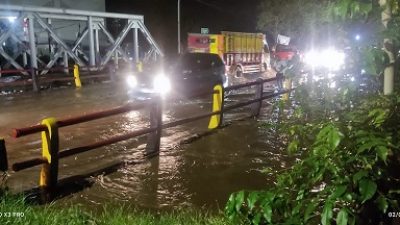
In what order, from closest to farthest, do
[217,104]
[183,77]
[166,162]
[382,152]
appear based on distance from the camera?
1. [382,152]
2. [166,162]
3. [217,104]
4. [183,77]

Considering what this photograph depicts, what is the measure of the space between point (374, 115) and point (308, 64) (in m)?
1.21

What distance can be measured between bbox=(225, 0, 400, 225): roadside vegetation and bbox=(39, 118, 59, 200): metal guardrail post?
3.28m

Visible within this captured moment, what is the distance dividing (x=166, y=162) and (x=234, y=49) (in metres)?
20.7

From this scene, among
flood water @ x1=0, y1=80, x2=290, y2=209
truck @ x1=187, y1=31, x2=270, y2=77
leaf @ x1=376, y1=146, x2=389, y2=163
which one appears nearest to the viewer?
leaf @ x1=376, y1=146, x2=389, y2=163

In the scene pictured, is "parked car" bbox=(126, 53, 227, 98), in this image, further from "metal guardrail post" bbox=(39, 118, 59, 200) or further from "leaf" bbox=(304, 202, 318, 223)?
"leaf" bbox=(304, 202, 318, 223)

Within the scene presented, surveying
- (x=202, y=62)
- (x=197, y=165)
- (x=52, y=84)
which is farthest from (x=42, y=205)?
(x=52, y=84)

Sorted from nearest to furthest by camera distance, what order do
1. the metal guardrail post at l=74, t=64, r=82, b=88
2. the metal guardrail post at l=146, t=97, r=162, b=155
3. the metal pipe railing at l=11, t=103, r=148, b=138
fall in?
the metal pipe railing at l=11, t=103, r=148, b=138, the metal guardrail post at l=146, t=97, r=162, b=155, the metal guardrail post at l=74, t=64, r=82, b=88

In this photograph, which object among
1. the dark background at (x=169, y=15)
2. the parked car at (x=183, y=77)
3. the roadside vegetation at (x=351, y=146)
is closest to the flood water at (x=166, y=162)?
the roadside vegetation at (x=351, y=146)

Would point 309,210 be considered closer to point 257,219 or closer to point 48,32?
point 257,219

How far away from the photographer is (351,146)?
104 inches

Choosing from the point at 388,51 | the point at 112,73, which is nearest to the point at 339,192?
the point at 388,51

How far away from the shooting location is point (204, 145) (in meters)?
8.48

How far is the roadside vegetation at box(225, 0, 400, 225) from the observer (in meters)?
2.49

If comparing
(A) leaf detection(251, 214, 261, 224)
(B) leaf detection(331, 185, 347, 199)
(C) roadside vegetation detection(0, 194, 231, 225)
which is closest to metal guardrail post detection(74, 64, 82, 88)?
(C) roadside vegetation detection(0, 194, 231, 225)
